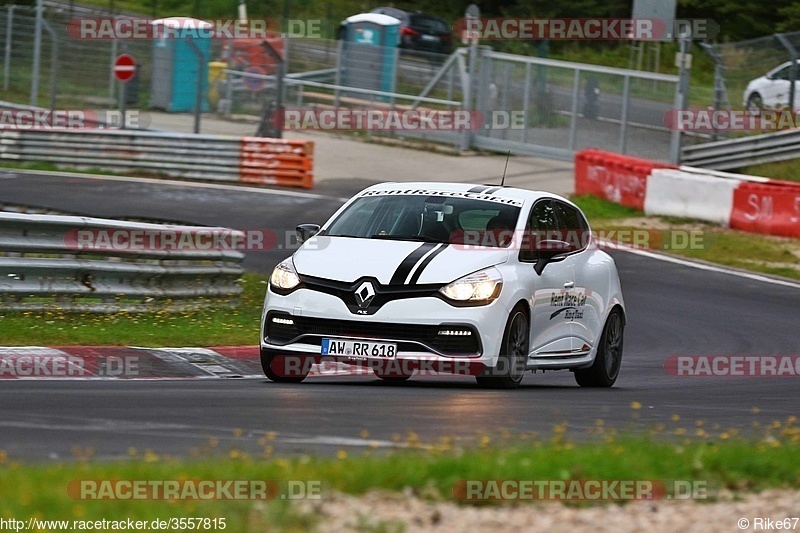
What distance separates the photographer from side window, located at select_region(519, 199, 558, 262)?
11.2m

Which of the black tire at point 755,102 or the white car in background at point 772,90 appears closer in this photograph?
the white car in background at point 772,90

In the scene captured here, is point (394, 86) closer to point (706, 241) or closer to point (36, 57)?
point (36, 57)

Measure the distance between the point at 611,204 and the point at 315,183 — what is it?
6.09 m

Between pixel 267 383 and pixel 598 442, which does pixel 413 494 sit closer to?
pixel 598 442

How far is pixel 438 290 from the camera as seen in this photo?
10.3 metres

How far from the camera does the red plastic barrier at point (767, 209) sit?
2381 centimetres

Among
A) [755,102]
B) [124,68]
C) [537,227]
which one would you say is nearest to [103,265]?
[537,227]

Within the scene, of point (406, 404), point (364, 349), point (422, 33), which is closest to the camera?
point (406, 404)

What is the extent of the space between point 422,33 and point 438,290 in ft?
120

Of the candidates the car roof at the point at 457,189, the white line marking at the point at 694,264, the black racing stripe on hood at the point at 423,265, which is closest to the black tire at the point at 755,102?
the white line marking at the point at 694,264

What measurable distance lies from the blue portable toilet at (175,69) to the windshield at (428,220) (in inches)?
939

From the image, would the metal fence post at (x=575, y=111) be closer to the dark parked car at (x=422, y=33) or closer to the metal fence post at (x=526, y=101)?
the metal fence post at (x=526, y=101)

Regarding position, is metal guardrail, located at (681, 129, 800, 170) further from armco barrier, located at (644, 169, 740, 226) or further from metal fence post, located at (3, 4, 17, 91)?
metal fence post, located at (3, 4, 17, 91)

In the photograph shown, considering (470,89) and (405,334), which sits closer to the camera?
(405,334)
